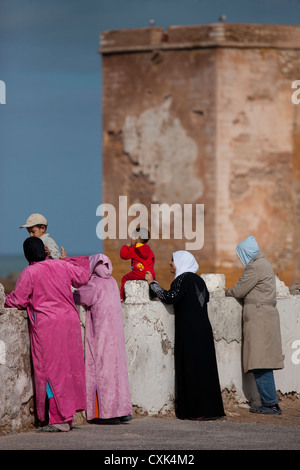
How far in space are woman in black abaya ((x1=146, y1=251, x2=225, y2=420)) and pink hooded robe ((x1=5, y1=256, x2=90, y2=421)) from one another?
105 centimetres

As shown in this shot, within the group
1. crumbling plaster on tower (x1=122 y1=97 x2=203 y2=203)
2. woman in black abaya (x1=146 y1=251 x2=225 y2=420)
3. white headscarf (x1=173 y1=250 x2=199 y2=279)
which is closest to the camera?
woman in black abaya (x1=146 y1=251 x2=225 y2=420)

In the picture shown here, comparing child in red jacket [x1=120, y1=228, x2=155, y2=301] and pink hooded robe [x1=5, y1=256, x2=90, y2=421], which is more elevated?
child in red jacket [x1=120, y1=228, x2=155, y2=301]

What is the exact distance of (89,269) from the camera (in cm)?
764

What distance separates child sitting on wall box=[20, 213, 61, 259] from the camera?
313 inches

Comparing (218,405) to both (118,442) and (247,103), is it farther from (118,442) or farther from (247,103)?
(247,103)

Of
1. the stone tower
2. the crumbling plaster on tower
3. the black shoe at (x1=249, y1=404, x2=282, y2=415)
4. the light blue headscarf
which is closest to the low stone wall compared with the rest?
the black shoe at (x1=249, y1=404, x2=282, y2=415)

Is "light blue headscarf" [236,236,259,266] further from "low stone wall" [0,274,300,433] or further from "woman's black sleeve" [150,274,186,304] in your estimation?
"woman's black sleeve" [150,274,186,304]

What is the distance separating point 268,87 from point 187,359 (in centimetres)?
1313

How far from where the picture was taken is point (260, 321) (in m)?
8.62

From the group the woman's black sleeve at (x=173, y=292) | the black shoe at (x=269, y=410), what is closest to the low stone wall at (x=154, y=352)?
the woman's black sleeve at (x=173, y=292)

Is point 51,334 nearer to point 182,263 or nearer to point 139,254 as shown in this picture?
point 182,263

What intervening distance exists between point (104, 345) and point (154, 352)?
661mm

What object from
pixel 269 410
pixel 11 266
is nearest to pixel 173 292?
pixel 269 410
